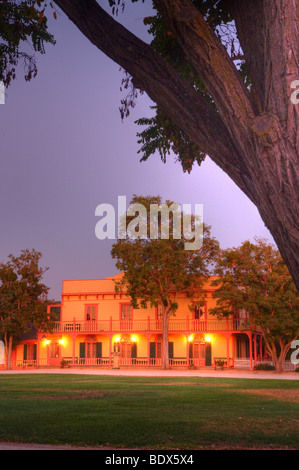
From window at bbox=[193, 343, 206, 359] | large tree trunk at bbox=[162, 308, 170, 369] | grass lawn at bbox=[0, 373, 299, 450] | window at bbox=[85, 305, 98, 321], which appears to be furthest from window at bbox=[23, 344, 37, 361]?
grass lawn at bbox=[0, 373, 299, 450]

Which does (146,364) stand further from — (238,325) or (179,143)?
(179,143)

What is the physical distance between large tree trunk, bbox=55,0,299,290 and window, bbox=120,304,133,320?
116 feet

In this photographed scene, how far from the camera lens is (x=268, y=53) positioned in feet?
14.4

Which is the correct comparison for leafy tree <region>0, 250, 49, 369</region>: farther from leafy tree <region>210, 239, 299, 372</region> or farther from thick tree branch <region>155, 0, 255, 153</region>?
thick tree branch <region>155, 0, 255, 153</region>

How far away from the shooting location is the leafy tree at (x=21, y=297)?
3772 centimetres

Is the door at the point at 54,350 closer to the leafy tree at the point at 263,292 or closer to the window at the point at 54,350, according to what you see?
the window at the point at 54,350

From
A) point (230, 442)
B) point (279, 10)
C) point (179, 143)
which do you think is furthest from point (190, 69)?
point (230, 442)

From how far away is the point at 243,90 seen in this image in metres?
4.51

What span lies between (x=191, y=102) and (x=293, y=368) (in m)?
32.6

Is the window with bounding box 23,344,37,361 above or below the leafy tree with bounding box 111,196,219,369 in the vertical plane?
below

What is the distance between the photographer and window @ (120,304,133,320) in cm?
3978

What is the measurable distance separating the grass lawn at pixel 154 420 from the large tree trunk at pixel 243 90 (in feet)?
12.1

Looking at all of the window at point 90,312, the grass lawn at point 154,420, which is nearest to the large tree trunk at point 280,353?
the window at point 90,312

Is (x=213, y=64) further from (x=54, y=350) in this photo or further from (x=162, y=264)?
(x=54, y=350)
